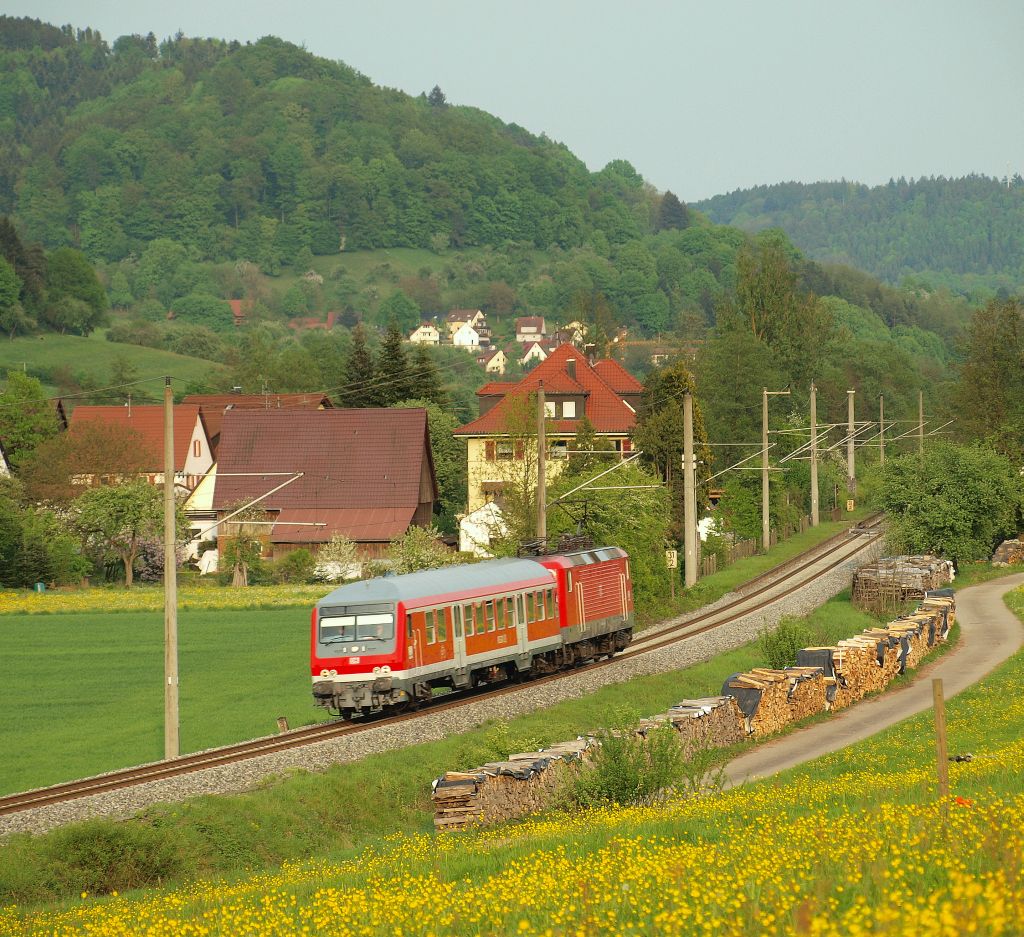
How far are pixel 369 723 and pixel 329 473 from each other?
5325 centimetres

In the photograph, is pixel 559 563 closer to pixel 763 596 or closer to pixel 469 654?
pixel 469 654

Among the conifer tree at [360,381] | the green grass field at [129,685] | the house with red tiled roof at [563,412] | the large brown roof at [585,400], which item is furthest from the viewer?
the conifer tree at [360,381]

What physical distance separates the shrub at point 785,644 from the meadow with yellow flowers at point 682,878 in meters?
15.5

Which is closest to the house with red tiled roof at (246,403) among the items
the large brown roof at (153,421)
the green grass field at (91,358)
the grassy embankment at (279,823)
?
the large brown roof at (153,421)

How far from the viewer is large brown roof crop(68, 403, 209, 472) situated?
9547cm

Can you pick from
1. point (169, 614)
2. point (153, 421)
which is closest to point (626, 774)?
point (169, 614)

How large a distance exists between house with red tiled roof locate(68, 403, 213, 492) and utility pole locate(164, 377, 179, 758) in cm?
6331

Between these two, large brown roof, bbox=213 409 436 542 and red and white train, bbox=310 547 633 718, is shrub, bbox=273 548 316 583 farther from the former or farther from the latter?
red and white train, bbox=310 547 633 718

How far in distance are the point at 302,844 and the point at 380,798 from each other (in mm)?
2550

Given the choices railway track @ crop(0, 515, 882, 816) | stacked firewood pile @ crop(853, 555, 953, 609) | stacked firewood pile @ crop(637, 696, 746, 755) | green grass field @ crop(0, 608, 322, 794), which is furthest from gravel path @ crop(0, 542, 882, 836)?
stacked firewood pile @ crop(853, 555, 953, 609)

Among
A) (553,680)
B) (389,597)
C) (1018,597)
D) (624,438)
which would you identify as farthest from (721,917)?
(624,438)

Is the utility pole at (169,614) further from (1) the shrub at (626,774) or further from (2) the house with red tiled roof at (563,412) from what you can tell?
(2) the house with red tiled roof at (563,412)

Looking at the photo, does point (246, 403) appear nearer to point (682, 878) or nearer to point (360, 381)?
point (360, 381)

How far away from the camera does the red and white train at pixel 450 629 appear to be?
30516 mm
